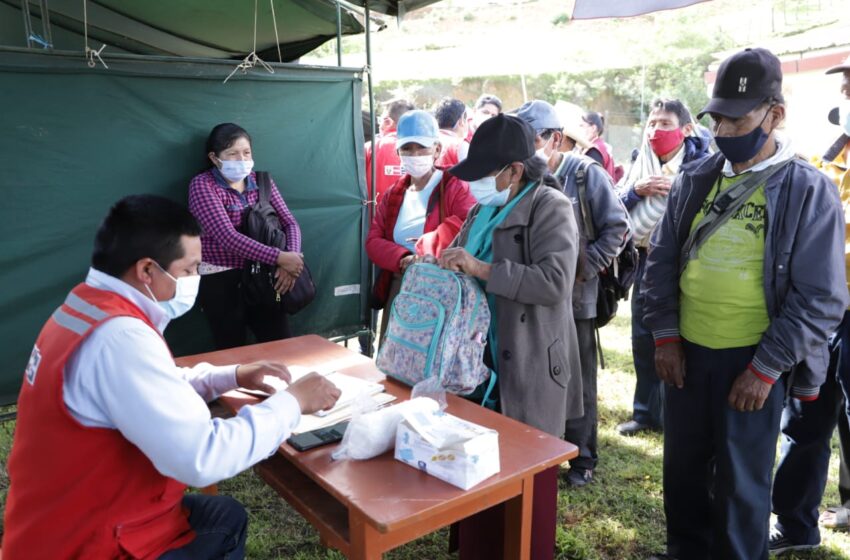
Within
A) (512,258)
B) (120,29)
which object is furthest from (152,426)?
(120,29)

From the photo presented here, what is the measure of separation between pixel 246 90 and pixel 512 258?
230 centimetres

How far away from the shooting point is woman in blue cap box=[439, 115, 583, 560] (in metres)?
2.29

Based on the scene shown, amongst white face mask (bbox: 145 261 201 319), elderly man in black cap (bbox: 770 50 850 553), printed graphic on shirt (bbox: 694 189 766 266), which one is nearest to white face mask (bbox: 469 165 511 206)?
printed graphic on shirt (bbox: 694 189 766 266)

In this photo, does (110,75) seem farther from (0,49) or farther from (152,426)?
(152,426)

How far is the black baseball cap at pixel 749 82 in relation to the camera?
7.04ft

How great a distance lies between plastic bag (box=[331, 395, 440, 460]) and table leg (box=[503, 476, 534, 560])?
0.34 m

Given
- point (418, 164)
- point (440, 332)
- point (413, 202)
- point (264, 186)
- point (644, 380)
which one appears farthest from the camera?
point (644, 380)

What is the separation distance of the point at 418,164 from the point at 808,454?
87.0 inches

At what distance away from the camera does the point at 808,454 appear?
275cm

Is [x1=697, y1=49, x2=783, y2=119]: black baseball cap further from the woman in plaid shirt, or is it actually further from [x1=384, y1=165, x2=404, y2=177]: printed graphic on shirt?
[x1=384, y1=165, x2=404, y2=177]: printed graphic on shirt

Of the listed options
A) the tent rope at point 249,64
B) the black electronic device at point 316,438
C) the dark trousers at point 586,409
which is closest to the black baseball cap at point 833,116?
the dark trousers at point 586,409

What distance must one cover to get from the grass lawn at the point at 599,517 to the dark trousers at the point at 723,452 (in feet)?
1.63

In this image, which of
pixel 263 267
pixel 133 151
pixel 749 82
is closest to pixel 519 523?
pixel 749 82

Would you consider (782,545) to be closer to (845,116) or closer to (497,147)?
(845,116)
